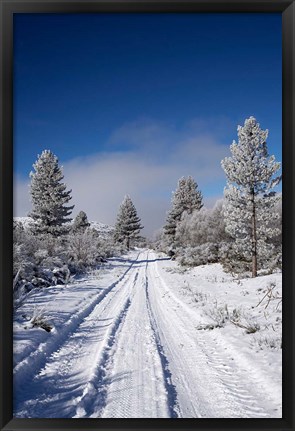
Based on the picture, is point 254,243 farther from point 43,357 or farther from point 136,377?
point 43,357

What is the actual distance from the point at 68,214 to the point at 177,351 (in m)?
1.85

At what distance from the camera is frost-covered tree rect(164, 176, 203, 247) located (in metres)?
2.61

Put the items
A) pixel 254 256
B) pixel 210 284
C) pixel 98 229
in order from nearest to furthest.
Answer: pixel 98 229
pixel 254 256
pixel 210 284

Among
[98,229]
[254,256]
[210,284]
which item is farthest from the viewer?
[210,284]

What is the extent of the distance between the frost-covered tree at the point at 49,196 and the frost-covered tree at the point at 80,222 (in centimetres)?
11

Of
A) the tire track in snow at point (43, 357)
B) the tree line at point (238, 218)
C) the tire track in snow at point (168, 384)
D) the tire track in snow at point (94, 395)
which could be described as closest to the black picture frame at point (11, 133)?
the tire track in snow at point (43, 357)

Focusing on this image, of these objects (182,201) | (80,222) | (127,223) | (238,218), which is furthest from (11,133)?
(238,218)

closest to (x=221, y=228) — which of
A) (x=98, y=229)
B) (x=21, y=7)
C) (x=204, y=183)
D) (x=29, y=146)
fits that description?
(x=204, y=183)

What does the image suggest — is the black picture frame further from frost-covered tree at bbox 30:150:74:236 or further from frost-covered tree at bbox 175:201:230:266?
frost-covered tree at bbox 175:201:230:266

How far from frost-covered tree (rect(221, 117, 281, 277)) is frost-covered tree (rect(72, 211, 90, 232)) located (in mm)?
1615

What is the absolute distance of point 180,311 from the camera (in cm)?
317

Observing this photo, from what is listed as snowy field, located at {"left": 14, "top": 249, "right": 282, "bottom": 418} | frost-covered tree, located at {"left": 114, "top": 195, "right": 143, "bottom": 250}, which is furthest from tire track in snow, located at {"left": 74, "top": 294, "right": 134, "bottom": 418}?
frost-covered tree, located at {"left": 114, "top": 195, "right": 143, "bottom": 250}

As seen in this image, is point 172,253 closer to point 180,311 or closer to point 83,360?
point 180,311

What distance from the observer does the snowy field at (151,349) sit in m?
2.13
